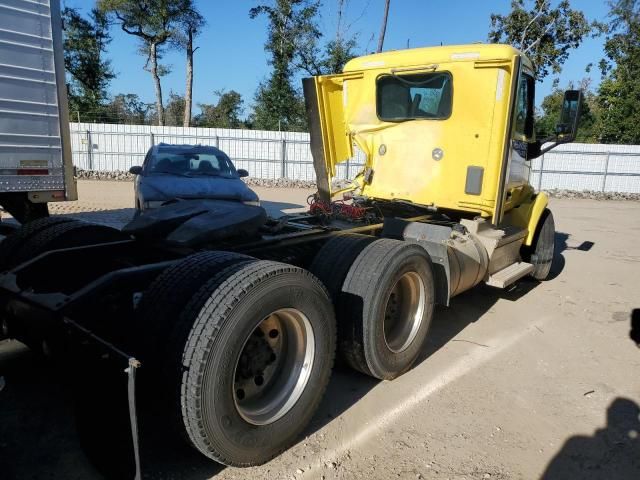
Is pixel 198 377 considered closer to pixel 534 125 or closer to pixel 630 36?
pixel 534 125

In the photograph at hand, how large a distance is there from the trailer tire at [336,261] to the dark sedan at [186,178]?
470cm

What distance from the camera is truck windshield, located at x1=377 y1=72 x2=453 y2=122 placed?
5.31 meters

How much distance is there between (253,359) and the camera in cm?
278

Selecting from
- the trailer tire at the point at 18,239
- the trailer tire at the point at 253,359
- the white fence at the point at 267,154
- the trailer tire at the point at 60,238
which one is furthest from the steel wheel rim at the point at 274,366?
the white fence at the point at 267,154

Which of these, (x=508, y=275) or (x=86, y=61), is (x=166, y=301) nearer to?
(x=508, y=275)

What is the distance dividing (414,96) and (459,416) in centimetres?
358

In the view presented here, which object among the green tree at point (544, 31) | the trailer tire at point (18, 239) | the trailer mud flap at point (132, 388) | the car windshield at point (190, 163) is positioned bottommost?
the trailer mud flap at point (132, 388)

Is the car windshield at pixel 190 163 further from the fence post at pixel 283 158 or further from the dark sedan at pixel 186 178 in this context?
the fence post at pixel 283 158

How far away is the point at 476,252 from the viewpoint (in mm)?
5070

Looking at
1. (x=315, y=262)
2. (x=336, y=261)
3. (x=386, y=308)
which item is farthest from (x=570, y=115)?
(x=315, y=262)

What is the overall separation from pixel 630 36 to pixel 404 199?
35.0 metres

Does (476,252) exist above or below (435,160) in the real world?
below

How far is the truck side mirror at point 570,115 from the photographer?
17.8 feet

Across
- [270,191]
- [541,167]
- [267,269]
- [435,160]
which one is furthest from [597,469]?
[541,167]
